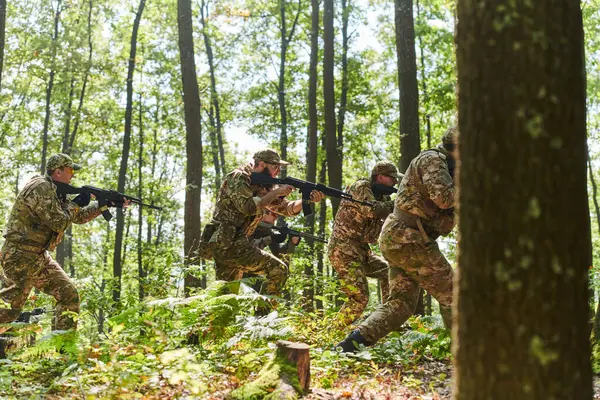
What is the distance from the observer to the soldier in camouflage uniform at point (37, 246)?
7.35 metres

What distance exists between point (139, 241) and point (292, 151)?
850 cm

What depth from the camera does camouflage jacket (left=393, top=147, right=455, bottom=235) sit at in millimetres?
5500

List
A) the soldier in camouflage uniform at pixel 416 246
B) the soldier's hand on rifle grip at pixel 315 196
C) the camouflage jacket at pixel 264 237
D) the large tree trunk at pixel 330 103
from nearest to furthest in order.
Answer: the soldier in camouflage uniform at pixel 416 246
the soldier's hand on rifle grip at pixel 315 196
the camouflage jacket at pixel 264 237
the large tree trunk at pixel 330 103

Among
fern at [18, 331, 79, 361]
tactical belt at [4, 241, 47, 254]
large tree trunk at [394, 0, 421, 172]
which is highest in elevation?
large tree trunk at [394, 0, 421, 172]

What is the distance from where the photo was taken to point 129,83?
19.3m

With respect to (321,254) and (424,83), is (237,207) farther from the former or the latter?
(424,83)

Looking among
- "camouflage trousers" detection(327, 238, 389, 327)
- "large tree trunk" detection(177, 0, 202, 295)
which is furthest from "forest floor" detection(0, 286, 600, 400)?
"large tree trunk" detection(177, 0, 202, 295)

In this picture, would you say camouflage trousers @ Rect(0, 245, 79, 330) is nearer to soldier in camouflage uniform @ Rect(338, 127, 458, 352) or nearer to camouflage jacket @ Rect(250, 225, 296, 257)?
camouflage jacket @ Rect(250, 225, 296, 257)

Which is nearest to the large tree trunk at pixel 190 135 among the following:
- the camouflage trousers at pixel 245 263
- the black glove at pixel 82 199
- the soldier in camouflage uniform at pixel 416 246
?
the black glove at pixel 82 199

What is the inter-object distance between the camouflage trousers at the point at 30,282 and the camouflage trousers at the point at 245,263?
1903 millimetres

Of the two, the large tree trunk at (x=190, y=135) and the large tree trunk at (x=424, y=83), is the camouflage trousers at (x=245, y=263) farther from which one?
the large tree trunk at (x=424, y=83)

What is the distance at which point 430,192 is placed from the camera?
18.3 feet

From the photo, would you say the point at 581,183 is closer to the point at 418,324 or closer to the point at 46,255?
the point at 418,324

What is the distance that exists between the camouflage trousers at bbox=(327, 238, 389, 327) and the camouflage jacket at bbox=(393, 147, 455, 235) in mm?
1962
